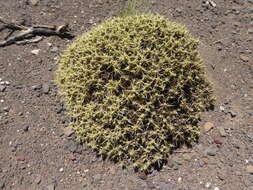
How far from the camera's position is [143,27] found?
8.98ft

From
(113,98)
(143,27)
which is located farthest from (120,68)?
(143,27)

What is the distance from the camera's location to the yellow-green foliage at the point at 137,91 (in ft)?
8.17

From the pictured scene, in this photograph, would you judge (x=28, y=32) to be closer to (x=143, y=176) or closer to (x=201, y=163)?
(x=143, y=176)

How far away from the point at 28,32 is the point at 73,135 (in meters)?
1.65

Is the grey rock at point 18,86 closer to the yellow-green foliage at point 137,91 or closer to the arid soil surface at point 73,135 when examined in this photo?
the arid soil surface at point 73,135

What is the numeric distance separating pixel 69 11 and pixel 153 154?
2610 mm

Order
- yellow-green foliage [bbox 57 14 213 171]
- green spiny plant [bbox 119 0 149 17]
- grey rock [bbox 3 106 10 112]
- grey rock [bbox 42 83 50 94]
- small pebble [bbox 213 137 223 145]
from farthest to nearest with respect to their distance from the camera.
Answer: green spiny plant [bbox 119 0 149 17]
grey rock [bbox 42 83 50 94]
grey rock [bbox 3 106 10 112]
small pebble [bbox 213 137 223 145]
yellow-green foliage [bbox 57 14 213 171]

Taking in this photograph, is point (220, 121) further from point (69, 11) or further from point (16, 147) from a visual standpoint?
point (69, 11)

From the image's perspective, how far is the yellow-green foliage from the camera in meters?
2.49

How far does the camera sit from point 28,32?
361cm

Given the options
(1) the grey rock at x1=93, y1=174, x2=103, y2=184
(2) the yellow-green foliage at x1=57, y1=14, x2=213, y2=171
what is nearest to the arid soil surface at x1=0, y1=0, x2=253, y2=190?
(1) the grey rock at x1=93, y1=174, x2=103, y2=184

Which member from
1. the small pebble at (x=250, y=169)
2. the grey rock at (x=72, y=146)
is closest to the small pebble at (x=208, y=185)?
the small pebble at (x=250, y=169)

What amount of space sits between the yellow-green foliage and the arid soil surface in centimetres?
18

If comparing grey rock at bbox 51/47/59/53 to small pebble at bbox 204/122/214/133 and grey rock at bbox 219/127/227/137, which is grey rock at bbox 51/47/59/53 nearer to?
small pebble at bbox 204/122/214/133
